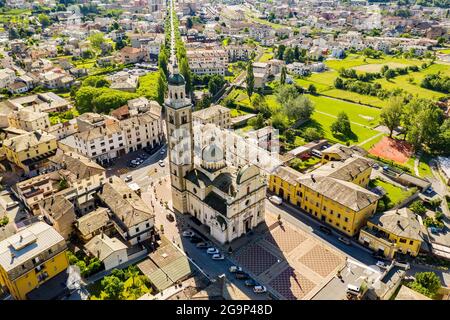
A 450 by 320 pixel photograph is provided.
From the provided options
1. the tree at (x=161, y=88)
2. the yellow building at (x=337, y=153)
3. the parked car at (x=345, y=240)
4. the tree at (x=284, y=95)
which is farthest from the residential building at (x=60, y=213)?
the tree at (x=284, y=95)

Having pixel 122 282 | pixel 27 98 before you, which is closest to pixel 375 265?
pixel 122 282

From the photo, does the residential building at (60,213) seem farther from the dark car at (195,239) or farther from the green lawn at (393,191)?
the green lawn at (393,191)

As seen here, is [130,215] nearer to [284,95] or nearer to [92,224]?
[92,224]

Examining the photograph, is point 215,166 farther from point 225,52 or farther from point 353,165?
point 225,52

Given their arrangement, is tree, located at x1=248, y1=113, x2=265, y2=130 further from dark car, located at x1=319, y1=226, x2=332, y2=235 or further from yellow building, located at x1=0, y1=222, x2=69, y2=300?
yellow building, located at x1=0, y1=222, x2=69, y2=300

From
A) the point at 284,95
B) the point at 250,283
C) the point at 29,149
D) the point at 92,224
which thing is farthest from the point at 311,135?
the point at 29,149

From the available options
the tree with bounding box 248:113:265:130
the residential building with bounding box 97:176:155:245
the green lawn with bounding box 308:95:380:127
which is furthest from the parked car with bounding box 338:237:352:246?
the green lawn with bounding box 308:95:380:127
